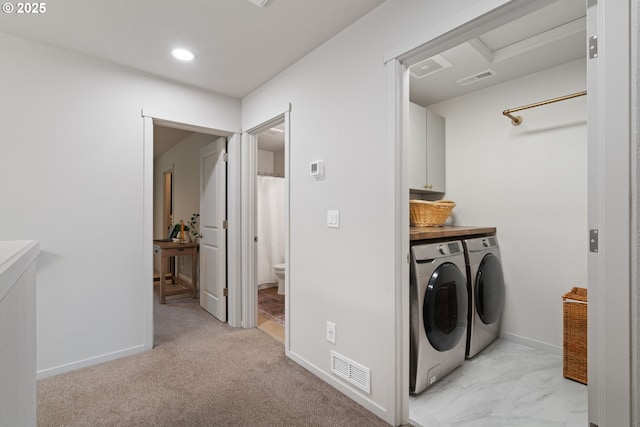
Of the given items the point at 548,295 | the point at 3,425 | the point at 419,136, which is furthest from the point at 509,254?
the point at 3,425

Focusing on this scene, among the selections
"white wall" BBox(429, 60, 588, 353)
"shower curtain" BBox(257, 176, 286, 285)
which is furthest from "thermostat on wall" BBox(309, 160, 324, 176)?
"shower curtain" BBox(257, 176, 286, 285)

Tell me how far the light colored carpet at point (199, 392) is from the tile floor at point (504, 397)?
41cm

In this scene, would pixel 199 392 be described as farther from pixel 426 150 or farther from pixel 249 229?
pixel 426 150

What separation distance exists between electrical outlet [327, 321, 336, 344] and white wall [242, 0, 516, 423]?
0.03 metres

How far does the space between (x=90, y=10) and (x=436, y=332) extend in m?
2.84

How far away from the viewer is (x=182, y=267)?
5.18 meters

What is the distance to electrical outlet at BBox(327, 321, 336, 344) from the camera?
206 cm

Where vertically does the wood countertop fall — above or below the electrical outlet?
above

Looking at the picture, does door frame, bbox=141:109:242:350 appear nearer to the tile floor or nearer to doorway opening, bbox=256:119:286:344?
doorway opening, bbox=256:119:286:344

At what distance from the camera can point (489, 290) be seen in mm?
2496

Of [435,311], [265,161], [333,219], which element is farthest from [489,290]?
[265,161]

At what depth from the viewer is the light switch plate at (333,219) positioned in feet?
6.68

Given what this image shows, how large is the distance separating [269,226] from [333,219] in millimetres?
3021

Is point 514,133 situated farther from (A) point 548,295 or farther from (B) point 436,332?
(B) point 436,332
